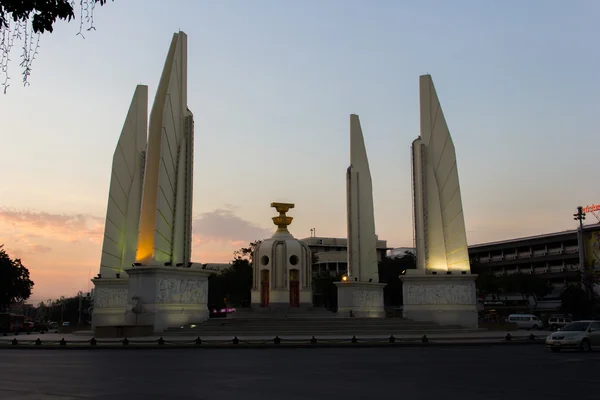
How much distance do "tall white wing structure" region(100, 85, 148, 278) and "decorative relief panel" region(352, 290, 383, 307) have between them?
12.8 metres

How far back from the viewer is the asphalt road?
9070 millimetres

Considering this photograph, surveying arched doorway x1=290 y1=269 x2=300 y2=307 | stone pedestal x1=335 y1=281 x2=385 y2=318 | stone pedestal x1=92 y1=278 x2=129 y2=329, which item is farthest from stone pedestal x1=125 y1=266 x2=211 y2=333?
arched doorway x1=290 y1=269 x2=300 y2=307

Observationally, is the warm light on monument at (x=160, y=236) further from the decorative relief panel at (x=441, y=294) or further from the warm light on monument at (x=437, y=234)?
the warm light on monument at (x=437, y=234)

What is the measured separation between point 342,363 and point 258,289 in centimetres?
2856

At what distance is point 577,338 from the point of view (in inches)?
711

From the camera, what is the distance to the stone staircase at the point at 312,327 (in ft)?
87.9

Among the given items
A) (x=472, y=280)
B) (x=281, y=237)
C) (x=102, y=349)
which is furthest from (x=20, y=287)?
(x=472, y=280)

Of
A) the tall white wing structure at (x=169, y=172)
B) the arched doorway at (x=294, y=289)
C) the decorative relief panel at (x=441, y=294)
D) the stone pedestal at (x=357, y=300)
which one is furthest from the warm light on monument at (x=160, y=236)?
the arched doorway at (x=294, y=289)

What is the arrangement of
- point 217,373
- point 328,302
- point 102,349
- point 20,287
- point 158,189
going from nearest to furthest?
point 217,373, point 102,349, point 158,189, point 20,287, point 328,302

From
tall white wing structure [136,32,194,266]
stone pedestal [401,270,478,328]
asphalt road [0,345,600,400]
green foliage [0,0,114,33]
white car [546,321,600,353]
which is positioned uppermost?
tall white wing structure [136,32,194,266]

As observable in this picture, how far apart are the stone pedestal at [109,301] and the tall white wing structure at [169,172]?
5.78 metres

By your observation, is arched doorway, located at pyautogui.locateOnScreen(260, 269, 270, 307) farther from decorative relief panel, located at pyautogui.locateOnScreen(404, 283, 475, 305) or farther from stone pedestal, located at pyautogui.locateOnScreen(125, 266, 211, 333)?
stone pedestal, located at pyautogui.locateOnScreen(125, 266, 211, 333)

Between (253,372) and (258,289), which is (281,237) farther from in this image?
(253,372)

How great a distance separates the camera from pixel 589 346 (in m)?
18.4
